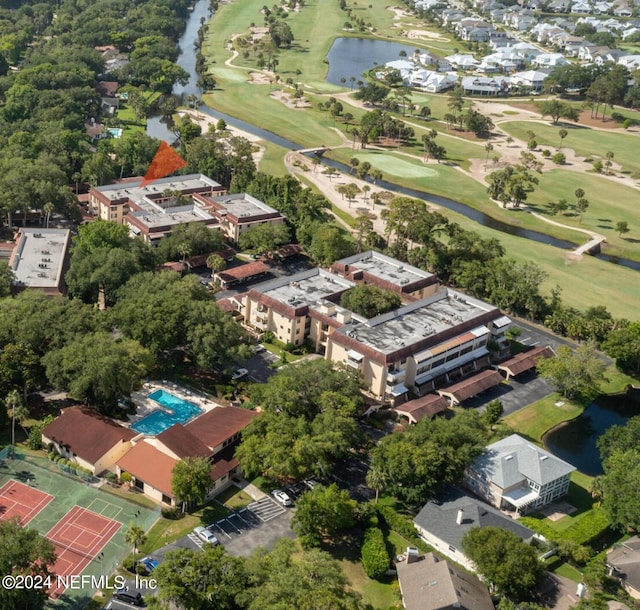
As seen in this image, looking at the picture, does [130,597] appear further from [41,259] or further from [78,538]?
[41,259]

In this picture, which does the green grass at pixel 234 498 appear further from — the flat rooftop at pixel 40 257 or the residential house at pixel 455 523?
the flat rooftop at pixel 40 257

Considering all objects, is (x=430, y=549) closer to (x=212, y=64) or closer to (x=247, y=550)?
(x=247, y=550)

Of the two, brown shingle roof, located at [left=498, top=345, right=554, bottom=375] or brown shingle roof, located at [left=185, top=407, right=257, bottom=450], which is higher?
brown shingle roof, located at [left=185, top=407, right=257, bottom=450]

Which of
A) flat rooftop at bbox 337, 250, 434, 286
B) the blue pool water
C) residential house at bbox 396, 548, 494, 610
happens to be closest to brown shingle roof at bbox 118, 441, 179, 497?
the blue pool water

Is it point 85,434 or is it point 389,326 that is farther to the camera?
point 389,326

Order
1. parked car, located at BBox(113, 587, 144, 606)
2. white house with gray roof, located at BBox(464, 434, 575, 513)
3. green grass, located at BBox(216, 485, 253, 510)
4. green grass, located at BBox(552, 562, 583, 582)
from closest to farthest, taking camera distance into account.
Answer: parked car, located at BBox(113, 587, 144, 606)
green grass, located at BBox(552, 562, 583, 582)
green grass, located at BBox(216, 485, 253, 510)
white house with gray roof, located at BBox(464, 434, 575, 513)

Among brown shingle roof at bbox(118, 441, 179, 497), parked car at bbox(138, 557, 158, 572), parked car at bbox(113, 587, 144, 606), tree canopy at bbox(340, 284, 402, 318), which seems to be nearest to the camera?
parked car at bbox(113, 587, 144, 606)

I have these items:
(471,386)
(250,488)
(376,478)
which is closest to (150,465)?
(250,488)

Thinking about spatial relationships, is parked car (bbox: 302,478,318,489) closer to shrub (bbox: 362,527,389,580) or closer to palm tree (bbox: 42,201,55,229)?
shrub (bbox: 362,527,389,580)
